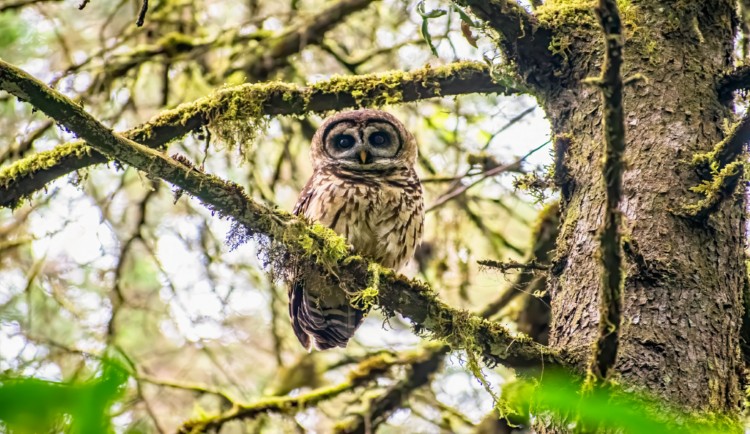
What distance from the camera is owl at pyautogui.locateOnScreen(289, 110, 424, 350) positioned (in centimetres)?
373

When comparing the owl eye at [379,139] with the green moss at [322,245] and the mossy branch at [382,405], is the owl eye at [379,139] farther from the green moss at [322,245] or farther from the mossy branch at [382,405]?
the green moss at [322,245]

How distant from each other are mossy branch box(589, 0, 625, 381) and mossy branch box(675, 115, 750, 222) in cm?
92

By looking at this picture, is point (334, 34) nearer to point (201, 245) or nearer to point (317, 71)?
point (317, 71)

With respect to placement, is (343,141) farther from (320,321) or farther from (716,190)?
(716,190)

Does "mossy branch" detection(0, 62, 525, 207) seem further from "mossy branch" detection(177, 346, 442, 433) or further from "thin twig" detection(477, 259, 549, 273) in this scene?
"mossy branch" detection(177, 346, 442, 433)

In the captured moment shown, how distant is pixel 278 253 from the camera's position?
2635mm

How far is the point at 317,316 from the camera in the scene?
3873 millimetres

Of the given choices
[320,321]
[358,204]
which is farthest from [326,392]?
[358,204]

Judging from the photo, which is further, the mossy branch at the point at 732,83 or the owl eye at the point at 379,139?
the owl eye at the point at 379,139

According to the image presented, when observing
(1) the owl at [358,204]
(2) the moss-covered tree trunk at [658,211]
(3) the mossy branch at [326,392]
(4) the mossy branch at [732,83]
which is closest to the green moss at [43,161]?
(1) the owl at [358,204]

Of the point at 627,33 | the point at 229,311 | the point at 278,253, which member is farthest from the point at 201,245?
the point at 627,33

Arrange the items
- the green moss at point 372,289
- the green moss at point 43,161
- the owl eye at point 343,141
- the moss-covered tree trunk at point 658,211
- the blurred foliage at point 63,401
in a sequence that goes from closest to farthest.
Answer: the blurred foliage at point 63,401 < the moss-covered tree trunk at point 658,211 < the green moss at point 372,289 < the green moss at point 43,161 < the owl eye at point 343,141

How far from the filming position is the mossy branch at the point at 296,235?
224 cm

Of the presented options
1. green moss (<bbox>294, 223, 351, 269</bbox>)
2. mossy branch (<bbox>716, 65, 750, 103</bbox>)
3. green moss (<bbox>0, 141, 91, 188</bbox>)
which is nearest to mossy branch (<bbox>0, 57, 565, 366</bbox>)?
green moss (<bbox>294, 223, 351, 269</bbox>)
